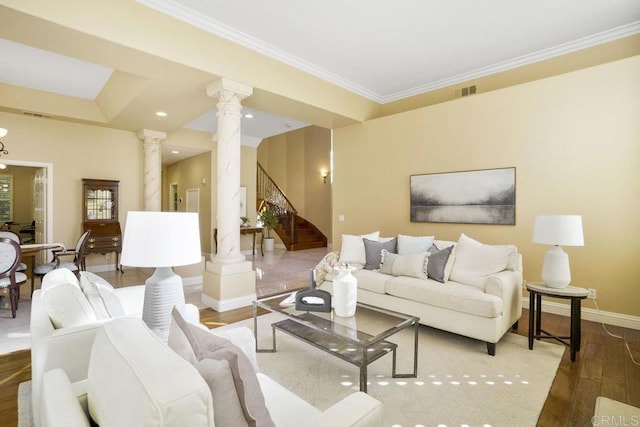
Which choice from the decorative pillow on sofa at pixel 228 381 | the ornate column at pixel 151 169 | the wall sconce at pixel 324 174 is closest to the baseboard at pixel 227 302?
the decorative pillow on sofa at pixel 228 381

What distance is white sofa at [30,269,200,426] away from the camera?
4.89 feet

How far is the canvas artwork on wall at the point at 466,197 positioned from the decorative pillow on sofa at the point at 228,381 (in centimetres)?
427

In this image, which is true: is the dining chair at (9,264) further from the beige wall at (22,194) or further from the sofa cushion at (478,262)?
the beige wall at (22,194)

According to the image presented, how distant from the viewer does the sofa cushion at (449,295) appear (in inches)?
111

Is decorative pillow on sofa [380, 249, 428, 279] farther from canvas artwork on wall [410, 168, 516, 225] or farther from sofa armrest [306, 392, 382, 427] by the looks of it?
sofa armrest [306, 392, 382, 427]

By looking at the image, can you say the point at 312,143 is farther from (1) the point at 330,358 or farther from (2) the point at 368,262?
(1) the point at 330,358

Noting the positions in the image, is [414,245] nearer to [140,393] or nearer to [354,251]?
[354,251]

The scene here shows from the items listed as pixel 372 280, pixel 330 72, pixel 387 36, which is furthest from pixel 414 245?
pixel 330 72

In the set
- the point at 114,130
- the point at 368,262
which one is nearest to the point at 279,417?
the point at 368,262

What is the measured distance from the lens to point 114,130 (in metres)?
6.65

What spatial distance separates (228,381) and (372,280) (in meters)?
2.88

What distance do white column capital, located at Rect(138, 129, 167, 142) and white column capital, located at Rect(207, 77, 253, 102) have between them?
325 cm

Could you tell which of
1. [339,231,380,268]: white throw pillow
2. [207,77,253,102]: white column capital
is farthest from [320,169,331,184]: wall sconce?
[207,77,253,102]: white column capital

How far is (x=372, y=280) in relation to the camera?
12.0 ft
